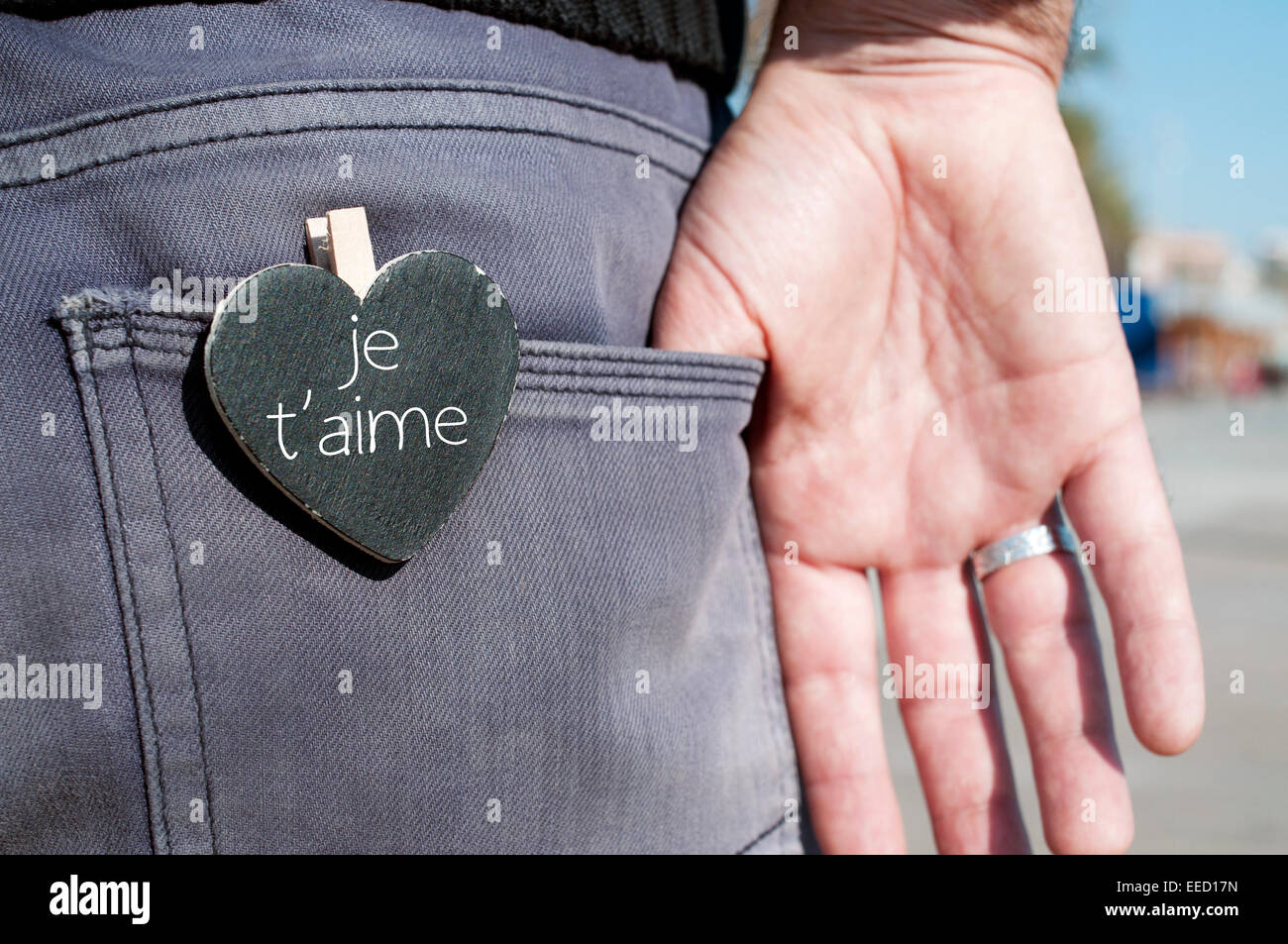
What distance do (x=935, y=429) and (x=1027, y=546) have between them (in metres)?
0.19

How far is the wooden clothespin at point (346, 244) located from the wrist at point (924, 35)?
694mm

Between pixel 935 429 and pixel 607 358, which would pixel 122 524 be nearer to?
pixel 607 358

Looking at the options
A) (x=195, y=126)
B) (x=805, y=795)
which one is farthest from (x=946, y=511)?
(x=195, y=126)

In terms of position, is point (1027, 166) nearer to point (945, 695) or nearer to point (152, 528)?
point (945, 695)

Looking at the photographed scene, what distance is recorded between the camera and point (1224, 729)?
395 centimetres

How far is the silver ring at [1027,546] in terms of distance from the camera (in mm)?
1347

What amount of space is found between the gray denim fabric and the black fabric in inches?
0.6

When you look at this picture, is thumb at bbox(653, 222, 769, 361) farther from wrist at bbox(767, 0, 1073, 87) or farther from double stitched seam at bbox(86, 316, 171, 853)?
double stitched seam at bbox(86, 316, 171, 853)

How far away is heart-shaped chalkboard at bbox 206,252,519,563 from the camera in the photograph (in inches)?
35.9
